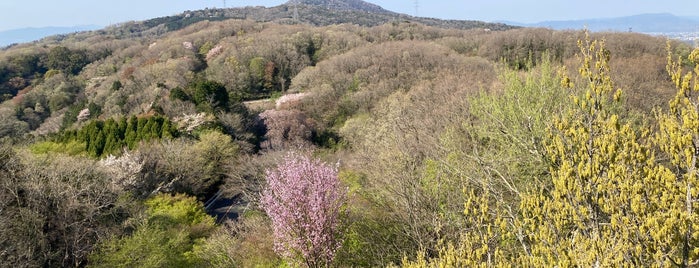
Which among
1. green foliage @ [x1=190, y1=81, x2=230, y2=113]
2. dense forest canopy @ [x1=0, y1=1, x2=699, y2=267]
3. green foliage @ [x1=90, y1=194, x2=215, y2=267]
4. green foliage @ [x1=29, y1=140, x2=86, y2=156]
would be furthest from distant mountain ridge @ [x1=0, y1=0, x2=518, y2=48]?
green foliage @ [x1=90, y1=194, x2=215, y2=267]

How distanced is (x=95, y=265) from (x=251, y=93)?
1586 inches

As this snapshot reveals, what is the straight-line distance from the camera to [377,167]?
15.5 meters

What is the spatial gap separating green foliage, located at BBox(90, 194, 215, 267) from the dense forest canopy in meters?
0.08

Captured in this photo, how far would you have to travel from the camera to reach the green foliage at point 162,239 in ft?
40.5

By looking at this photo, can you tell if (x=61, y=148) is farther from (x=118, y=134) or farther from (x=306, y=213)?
(x=306, y=213)

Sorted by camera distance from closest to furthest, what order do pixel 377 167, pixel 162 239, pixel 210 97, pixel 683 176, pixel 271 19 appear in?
1. pixel 683 176
2. pixel 162 239
3. pixel 377 167
4. pixel 210 97
5. pixel 271 19

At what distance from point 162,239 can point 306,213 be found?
6.69 metres

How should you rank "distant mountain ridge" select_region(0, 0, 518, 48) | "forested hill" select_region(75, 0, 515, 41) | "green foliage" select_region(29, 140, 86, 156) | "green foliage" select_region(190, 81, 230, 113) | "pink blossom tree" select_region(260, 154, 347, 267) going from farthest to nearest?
"forested hill" select_region(75, 0, 515, 41) < "distant mountain ridge" select_region(0, 0, 518, 48) < "green foliage" select_region(190, 81, 230, 113) < "green foliage" select_region(29, 140, 86, 156) < "pink blossom tree" select_region(260, 154, 347, 267)

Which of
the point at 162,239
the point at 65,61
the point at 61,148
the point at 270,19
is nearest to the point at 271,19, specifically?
the point at 270,19

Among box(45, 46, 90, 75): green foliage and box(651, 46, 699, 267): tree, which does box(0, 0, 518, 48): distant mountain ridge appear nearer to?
box(45, 46, 90, 75): green foliage

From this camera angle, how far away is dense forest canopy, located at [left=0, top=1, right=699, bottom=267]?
13.0ft

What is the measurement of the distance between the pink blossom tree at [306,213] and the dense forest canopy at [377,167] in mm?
48

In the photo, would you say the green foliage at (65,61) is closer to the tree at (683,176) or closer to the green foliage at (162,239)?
the green foliage at (162,239)

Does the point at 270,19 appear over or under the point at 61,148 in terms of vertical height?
over
